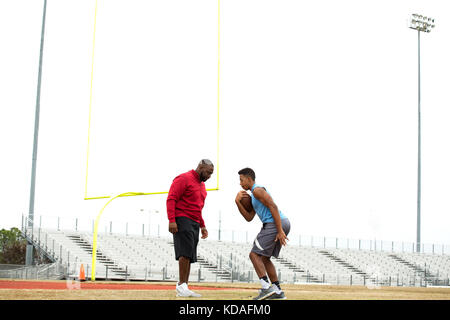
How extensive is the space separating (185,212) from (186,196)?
5.1 inches

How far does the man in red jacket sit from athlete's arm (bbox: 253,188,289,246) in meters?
0.44

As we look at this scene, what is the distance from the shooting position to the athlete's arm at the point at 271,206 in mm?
5242

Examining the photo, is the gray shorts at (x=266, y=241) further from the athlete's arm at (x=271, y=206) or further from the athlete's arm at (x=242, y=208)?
the athlete's arm at (x=242, y=208)

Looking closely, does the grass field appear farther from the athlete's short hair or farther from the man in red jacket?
the athlete's short hair

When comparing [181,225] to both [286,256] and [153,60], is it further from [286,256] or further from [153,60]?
[286,256]

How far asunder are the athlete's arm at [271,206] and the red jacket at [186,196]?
1.62 ft

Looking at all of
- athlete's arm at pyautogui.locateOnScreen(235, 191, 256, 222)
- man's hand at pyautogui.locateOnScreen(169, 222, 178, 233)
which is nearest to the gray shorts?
athlete's arm at pyautogui.locateOnScreen(235, 191, 256, 222)

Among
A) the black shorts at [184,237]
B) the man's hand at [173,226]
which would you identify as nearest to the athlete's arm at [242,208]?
the black shorts at [184,237]

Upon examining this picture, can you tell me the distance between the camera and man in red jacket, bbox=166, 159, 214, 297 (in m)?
5.35

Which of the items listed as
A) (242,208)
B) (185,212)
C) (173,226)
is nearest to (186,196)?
(185,212)

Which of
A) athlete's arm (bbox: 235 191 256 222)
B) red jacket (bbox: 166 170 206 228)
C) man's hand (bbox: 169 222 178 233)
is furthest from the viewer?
athlete's arm (bbox: 235 191 256 222)

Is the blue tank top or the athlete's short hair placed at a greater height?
the athlete's short hair

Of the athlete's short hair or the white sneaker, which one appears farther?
the athlete's short hair
